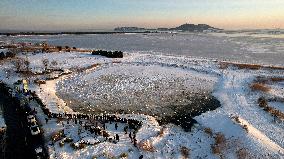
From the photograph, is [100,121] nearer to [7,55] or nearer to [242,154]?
[242,154]

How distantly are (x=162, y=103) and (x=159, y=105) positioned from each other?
81cm

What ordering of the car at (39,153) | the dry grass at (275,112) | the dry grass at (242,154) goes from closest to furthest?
the car at (39,153) < the dry grass at (242,154) < the dry grass at (275,112)

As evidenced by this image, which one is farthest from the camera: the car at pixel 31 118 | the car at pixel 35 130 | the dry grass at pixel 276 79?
the dry grass at pixel 276 79

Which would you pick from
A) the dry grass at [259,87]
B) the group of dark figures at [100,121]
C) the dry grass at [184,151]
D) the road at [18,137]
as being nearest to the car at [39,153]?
the road at [18,137]

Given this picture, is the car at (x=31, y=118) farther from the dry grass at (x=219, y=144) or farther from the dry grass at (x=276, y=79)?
the dry grass at (x=276, y=79)

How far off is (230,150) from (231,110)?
969 cm

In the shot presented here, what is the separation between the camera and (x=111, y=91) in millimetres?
41000

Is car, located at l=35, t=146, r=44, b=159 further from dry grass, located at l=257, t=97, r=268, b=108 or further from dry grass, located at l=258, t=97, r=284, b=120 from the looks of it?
dry grass, located at l=257, t=97, r=268, b=108

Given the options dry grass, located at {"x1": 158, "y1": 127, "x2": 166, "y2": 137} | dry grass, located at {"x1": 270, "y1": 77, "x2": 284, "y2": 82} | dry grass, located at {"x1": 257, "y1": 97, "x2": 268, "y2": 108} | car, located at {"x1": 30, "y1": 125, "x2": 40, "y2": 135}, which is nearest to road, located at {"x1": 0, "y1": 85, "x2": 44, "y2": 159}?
car, located at {"x1": 30, "y1": 125, "x2": 40, "y2": 135}

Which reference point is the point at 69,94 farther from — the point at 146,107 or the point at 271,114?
the point at 271,114

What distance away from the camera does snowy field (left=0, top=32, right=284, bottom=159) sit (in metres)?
25.1

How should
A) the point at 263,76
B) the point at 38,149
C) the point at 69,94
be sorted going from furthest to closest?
the point at 263,76 < the point at 69,94 < the point at 38,149

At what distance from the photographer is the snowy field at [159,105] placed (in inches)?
987

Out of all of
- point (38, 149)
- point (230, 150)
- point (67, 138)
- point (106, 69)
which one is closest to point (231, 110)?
point (230, 150)
